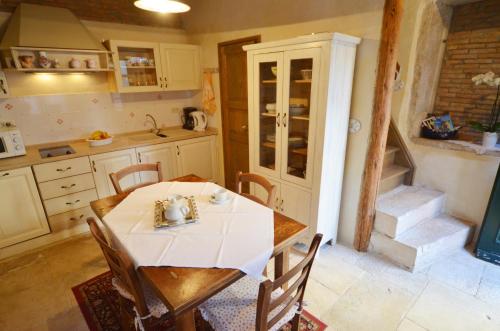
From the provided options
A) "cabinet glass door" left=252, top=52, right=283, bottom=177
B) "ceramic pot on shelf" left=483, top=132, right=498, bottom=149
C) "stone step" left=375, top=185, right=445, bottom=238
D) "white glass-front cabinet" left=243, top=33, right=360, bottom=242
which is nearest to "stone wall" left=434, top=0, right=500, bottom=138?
"ceramic pot on shelf" left=483, top=132, right=498, bottom=149

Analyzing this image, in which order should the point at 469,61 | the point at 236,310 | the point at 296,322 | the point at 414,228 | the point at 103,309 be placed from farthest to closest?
1. the point at 469,61
2. the point at 414,228
3. the point at 103,309
4. the point at 296,322
5. the point at 236,310

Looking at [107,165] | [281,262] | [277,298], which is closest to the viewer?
[277,298]

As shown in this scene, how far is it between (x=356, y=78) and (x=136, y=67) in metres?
2.48

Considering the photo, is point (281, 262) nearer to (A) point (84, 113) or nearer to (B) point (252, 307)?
(B) point (252, 307)

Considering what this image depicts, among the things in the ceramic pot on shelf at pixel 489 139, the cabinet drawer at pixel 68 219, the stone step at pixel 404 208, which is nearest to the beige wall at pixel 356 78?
the stone step at pixel 404 208

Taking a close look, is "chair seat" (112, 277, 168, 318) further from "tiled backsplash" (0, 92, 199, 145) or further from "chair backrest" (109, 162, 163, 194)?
"tiled backsplash" (0, 92, 199, 145)

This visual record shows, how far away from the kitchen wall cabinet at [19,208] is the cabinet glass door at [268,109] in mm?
2106

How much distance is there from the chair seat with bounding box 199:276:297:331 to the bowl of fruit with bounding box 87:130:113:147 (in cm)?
231

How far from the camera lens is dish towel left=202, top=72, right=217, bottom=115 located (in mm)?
3504

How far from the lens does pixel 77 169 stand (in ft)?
8.59

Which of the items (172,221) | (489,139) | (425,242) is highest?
(489,139)

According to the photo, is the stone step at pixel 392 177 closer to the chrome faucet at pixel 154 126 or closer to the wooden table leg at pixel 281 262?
the wooden table leg at pixel 281 262

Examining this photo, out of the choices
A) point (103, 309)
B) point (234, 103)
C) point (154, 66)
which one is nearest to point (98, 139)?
point (154, 66)

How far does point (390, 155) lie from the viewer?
2979 mm
